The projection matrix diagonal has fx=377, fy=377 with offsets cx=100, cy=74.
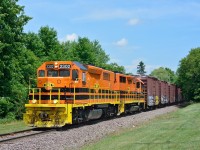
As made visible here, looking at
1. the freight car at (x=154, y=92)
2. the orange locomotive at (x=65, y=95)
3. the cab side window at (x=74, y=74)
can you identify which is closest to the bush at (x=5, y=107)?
the orange locomotive at (x=65, y=95)

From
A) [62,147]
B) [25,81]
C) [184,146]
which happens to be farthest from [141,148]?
[25,81]

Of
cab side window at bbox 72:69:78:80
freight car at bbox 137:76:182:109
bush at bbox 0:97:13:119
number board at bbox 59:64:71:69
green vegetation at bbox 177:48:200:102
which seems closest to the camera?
cab side window at bbox 72:69:78:80

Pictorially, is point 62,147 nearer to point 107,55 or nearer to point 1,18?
point 1,18

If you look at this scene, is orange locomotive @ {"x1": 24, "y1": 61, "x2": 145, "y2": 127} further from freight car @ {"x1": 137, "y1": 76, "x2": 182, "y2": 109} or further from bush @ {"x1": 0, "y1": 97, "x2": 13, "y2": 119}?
freight car @ {"x1": 137, "y1": 76, "x2": 182, "y2": 109}

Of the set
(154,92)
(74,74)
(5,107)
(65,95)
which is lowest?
(5,107)

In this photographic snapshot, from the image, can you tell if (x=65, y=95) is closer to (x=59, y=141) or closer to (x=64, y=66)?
(x=64, y=66)

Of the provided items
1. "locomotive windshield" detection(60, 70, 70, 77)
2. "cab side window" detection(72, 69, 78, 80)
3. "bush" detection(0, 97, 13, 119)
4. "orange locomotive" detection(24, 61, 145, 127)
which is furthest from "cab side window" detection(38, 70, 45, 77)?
"bush" detection(0, 97, 13, 119)

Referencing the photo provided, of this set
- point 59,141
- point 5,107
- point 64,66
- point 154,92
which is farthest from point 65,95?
point 154,92

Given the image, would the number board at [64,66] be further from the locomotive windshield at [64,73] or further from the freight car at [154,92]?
the freight car at [154,92]

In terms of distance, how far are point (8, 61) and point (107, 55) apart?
11019 cm

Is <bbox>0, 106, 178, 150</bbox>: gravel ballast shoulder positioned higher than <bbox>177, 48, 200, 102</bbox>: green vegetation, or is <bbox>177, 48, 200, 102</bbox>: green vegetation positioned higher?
<bbox>177, 48, 200, 102</bbox>: green vegetation

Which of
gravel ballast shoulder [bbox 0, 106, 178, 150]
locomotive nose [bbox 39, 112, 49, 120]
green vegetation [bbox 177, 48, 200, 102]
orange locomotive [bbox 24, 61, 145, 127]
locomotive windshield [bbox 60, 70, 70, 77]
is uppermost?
green vegetation [bbox 177, 48, 200, 102]

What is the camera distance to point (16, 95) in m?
32.7

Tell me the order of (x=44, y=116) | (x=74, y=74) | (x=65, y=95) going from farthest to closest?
(x=74, y=74)
(x=65, y=95)
(x=44, y=116)
